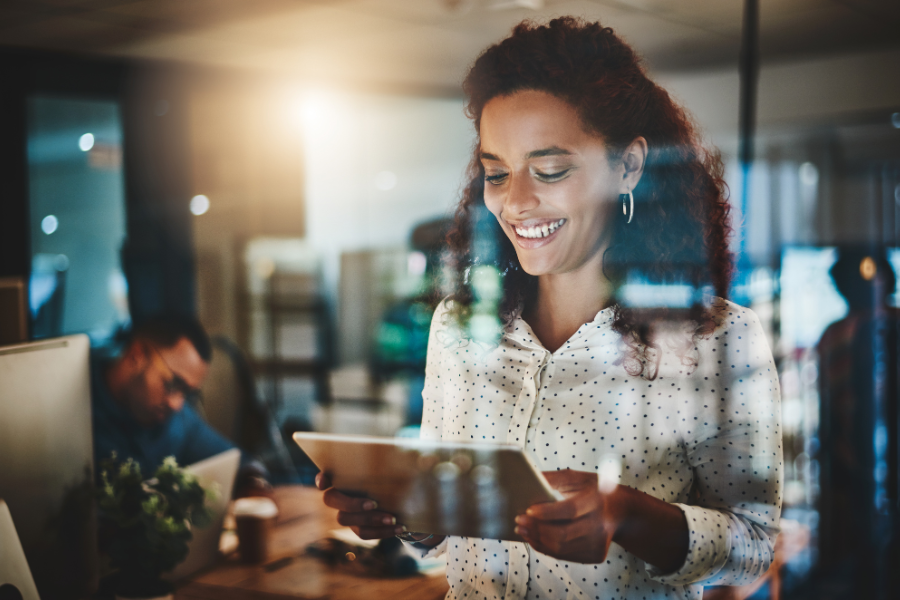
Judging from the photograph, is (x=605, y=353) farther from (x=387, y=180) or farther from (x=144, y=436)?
(x=387, y=180)

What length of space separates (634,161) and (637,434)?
18.7 inches

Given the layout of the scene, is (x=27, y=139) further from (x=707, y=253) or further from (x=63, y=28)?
(x=707, y=253)

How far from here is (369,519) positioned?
3.75 feet

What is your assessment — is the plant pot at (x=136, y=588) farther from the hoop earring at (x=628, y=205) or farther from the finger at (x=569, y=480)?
the hoop earring at (x=628, y=205)

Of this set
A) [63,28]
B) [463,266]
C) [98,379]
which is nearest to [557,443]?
[463,266]

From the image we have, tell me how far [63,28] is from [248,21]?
0.87m

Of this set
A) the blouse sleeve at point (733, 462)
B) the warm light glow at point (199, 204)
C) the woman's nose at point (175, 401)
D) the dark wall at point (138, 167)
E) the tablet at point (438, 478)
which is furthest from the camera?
the warm light glow at point (199, 204)

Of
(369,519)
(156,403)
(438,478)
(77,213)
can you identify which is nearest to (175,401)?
(156,403)

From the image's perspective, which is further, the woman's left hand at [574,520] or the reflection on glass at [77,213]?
the reflection on glass at [77,213]

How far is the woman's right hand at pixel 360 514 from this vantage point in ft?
3.67

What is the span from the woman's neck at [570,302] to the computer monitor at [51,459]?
0.93m

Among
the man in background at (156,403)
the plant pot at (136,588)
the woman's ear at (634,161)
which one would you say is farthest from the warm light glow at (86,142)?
the woman's ear at (634,161)

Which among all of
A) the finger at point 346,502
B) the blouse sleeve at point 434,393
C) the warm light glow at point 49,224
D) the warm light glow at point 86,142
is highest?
the warm light glow at point 86,142

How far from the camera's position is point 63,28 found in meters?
2.98
